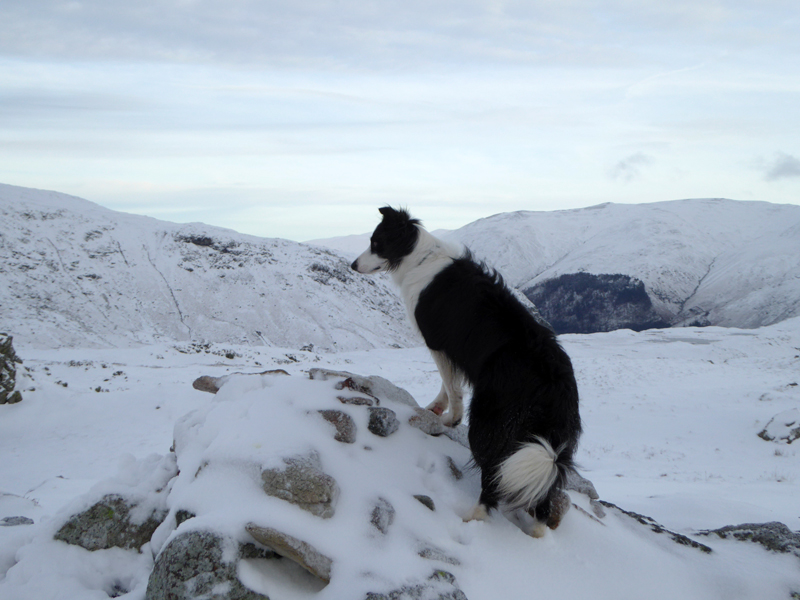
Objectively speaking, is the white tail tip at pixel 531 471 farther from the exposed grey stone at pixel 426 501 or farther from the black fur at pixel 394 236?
the black fur at pixel 394 236

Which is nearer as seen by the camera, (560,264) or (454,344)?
(454,344)

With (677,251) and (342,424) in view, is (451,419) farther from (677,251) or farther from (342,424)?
(677,251)

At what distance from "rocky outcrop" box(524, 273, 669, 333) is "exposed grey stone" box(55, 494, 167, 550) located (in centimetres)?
4609

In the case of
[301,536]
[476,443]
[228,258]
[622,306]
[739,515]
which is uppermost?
[476,443]

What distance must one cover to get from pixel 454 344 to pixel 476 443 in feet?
2.79

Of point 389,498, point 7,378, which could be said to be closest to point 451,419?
point 389,498

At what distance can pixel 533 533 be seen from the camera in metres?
3.77

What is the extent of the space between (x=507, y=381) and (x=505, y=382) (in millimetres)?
16

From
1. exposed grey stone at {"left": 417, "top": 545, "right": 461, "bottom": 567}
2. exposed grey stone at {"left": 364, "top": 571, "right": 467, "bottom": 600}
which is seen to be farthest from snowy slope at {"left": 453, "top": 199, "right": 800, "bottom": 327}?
exposed grey stone at {"left": 364, "top": 571, "right": 467, "bottom": 600}

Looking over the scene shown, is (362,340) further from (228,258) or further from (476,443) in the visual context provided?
(476,443)

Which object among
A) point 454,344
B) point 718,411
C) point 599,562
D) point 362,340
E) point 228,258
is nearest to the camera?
point 599,562

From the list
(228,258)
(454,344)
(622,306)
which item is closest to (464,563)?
(454,344)

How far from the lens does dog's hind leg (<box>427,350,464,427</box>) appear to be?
15.6 ft

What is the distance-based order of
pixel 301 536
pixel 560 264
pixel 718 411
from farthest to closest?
pixel 560 264 < pixel 718 411 < pixel 301 536
